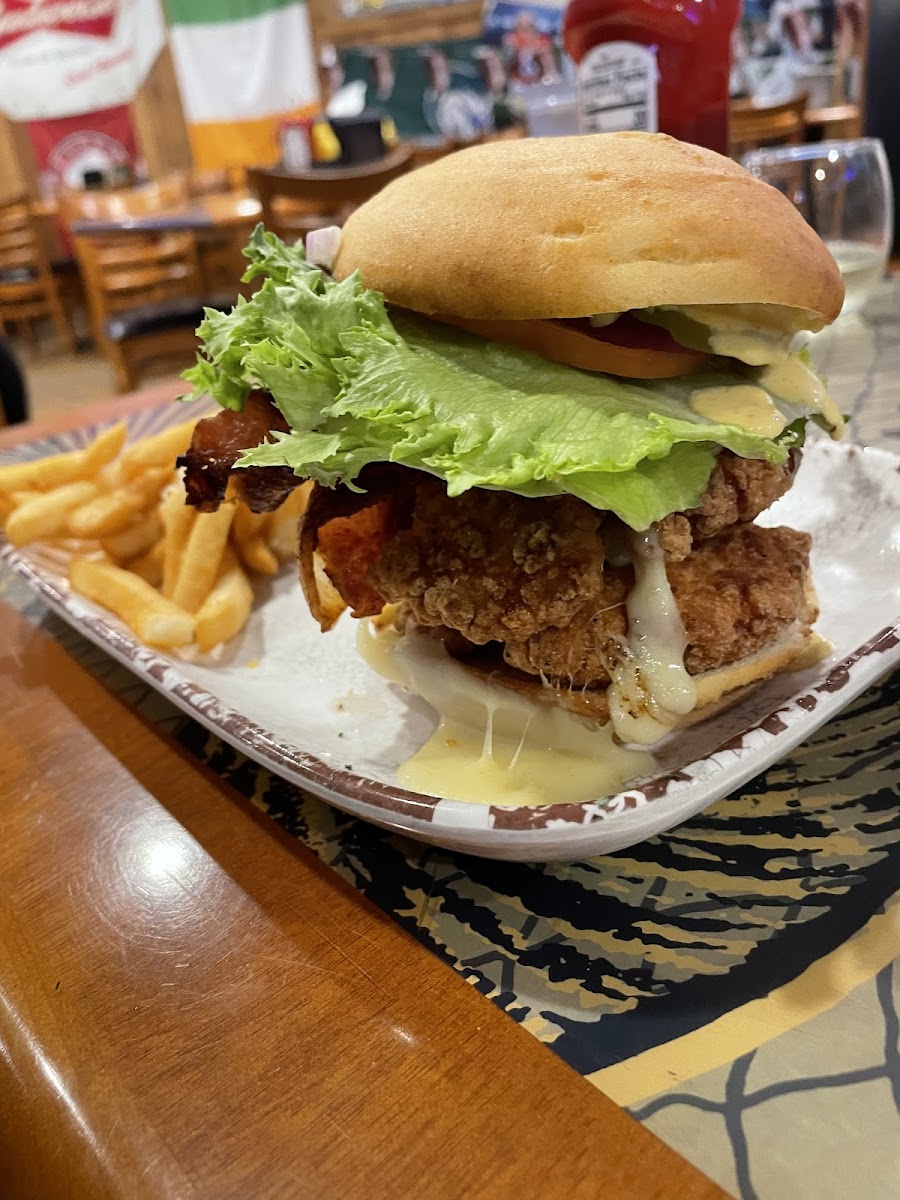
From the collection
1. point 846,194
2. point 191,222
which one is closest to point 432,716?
point 846,194

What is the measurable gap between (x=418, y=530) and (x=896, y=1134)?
80 centimetres

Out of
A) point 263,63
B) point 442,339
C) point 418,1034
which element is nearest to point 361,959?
point 418,1034

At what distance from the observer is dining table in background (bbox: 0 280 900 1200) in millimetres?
708

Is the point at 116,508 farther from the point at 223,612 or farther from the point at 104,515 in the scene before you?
the point at 223,612

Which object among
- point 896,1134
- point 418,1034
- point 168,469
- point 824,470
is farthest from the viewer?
point 168,469

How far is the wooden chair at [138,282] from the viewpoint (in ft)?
16.6

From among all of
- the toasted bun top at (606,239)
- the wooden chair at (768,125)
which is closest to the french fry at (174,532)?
the toasted bun top at (606,239)

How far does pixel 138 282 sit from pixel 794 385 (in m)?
6.70

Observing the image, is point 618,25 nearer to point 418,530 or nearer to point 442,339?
point 442,339

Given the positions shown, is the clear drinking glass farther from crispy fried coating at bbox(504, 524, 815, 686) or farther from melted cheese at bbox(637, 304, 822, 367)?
crispy fried coating at bbox(504, 524, 815, 686)

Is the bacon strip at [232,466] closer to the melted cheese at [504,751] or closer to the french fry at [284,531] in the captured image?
the melted cheese at [504,751]

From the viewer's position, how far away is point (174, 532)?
169 centimetres

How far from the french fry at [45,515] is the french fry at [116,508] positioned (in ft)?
0.05

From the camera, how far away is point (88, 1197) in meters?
0.73
